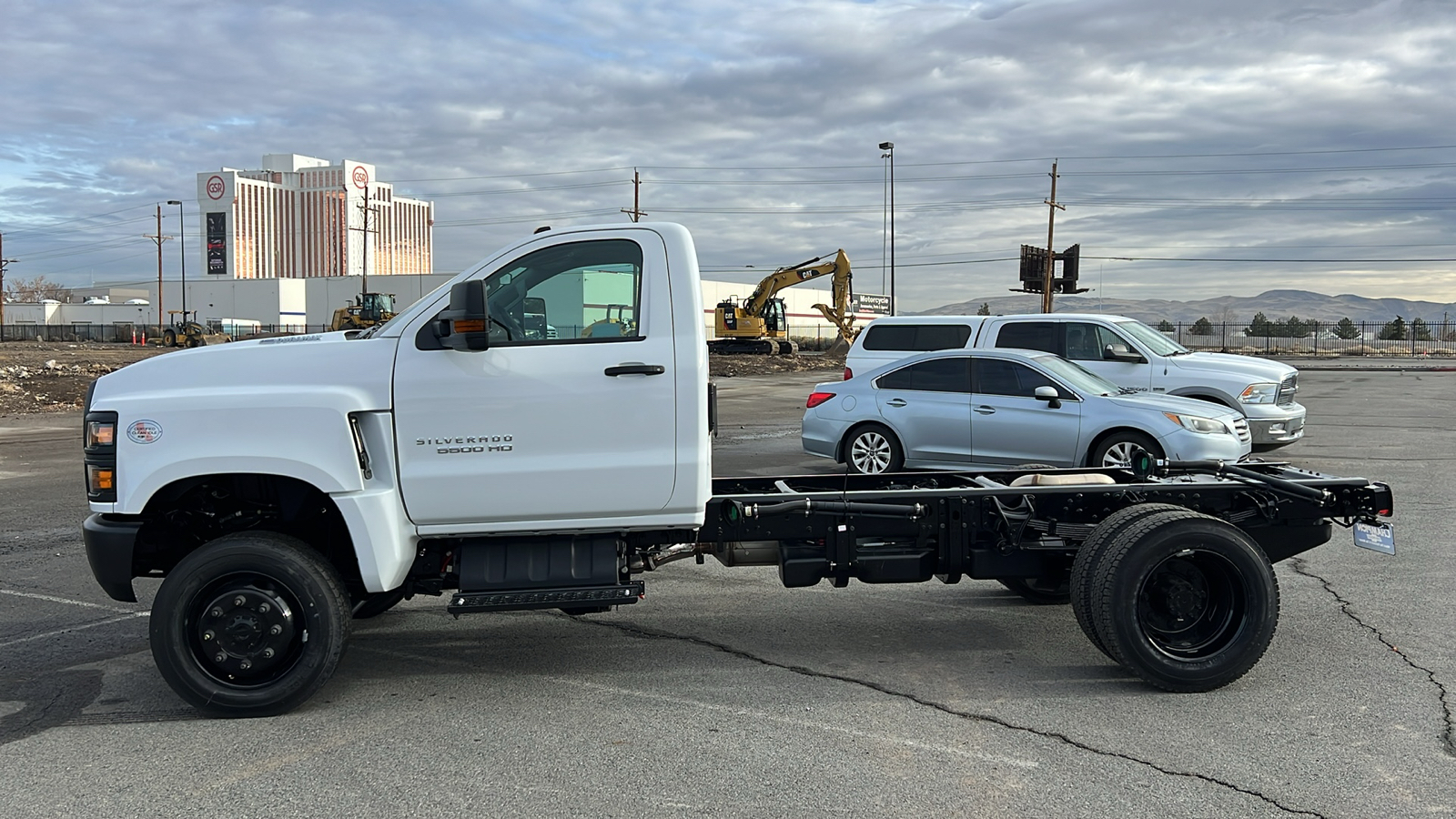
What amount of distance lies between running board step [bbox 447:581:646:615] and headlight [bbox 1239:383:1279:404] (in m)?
10.6

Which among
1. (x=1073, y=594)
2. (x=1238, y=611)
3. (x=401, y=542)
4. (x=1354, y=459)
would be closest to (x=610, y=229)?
(x=401, y=542)

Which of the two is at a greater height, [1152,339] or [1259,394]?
[1152,339]

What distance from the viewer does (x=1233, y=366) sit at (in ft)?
44.6

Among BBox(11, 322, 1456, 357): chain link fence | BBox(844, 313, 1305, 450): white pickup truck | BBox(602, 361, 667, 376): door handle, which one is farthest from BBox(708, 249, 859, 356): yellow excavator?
BBox(602, 361, 667, 376): door handle

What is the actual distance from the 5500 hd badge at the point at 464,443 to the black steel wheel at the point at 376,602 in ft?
3.34

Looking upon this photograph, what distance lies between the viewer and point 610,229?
5328 mm

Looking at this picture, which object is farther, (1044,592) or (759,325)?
(759,325)

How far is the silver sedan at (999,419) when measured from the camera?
1066 cm

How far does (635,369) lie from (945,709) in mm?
2099

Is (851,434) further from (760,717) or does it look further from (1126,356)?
(760,717)

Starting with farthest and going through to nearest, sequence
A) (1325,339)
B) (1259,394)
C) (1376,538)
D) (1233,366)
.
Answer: (1325,339)
(1233,366)
(1259,394)
(1376,538)

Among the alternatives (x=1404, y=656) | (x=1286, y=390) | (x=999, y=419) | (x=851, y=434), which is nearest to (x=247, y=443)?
(x=1404, y=656)

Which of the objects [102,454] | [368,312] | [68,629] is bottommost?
[68,629]

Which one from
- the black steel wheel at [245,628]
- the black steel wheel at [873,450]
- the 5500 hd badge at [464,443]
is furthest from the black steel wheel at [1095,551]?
the black steel wheel at [873,450]
